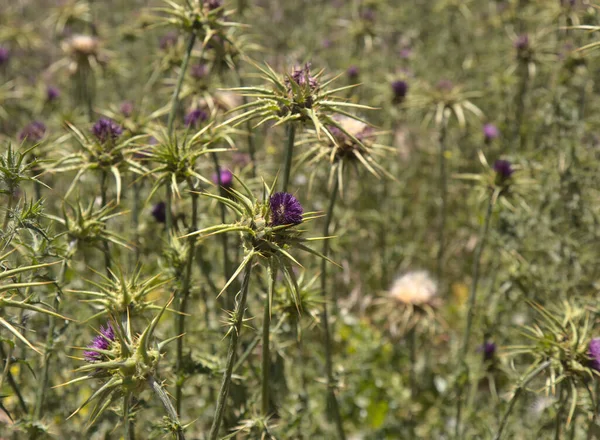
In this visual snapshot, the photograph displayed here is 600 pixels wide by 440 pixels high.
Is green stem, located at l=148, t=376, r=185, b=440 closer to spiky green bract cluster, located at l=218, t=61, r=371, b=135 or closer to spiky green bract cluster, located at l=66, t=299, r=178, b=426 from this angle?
spiky green bract cluster, located at l=66, t=299, r=178, b=426

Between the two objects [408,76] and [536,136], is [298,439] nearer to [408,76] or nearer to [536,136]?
[408,76]

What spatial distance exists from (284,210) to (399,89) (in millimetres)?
3770

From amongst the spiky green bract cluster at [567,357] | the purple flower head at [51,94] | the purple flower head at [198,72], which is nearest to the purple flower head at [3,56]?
the purple flower head at [51,94]

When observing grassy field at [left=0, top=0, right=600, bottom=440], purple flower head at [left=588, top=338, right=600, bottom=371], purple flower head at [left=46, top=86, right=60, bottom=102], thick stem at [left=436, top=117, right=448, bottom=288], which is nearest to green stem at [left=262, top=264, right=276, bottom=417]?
grassy field at [left=0, top=0, right=600, bottom=440]

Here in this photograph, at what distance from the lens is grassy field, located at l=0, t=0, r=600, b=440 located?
260 cm

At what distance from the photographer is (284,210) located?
2266 millimetres

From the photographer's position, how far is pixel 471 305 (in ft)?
14.3

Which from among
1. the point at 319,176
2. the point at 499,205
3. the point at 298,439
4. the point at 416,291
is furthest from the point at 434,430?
the point at 319,176

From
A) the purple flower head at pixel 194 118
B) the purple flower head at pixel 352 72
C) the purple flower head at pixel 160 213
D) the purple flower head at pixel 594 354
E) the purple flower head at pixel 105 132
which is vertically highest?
the purple flower head at pixel 352 72

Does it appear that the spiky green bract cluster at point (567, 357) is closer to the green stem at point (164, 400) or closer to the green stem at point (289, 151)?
the green stem at point (289, 151)

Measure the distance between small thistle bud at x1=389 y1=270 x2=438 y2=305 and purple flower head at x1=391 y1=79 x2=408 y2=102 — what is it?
76.9 inches

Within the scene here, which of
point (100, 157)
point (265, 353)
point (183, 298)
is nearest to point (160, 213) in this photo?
point (100, 157)

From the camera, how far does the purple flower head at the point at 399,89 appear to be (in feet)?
18.4

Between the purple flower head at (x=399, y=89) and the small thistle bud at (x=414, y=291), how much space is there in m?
1.95
